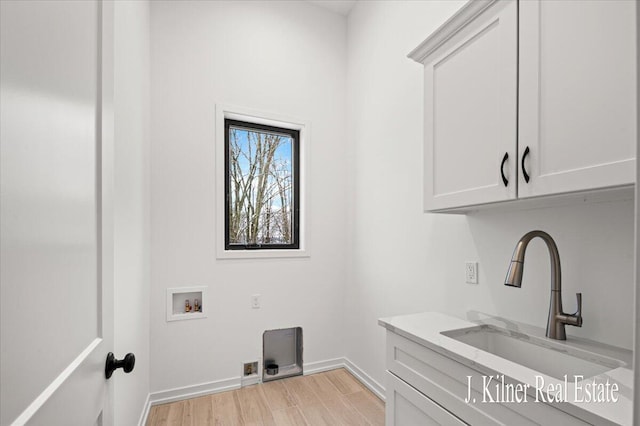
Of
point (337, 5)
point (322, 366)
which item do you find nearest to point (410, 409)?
point (322, 366)

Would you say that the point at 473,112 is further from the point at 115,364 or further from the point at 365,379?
the point at 365,379

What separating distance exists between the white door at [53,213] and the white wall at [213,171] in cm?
171

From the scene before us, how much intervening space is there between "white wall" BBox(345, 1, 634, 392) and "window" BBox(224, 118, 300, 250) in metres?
0.54

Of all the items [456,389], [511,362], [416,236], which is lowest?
[456,389]

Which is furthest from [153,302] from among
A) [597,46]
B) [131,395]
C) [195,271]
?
[597,46]

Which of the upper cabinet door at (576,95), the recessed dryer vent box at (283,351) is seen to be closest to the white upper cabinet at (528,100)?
the upper cabinet door at (576,95)

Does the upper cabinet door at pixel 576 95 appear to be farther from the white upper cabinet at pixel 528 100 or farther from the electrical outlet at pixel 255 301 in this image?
the electrical outlet at pixel 255 301

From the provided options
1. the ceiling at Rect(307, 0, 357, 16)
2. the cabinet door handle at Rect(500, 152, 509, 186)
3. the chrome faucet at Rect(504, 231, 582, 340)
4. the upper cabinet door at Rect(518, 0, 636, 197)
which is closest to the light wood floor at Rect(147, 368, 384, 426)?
the chrome faucet at Rect(504, 231, 582, 340)

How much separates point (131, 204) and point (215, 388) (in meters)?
1.57

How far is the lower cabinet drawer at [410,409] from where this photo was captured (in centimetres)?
123

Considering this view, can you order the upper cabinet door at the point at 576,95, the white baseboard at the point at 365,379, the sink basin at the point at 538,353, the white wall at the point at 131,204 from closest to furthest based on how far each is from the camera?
the upper cabinet door at the point at 576,95 < the sink basin at the point at 538,353 < the white wall at the point at 131,204 < the white baseboard at the point at 365,379

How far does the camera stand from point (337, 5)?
118 inches

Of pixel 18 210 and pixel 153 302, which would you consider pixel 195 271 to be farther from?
pixel 18 210

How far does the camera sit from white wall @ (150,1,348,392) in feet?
7.93
